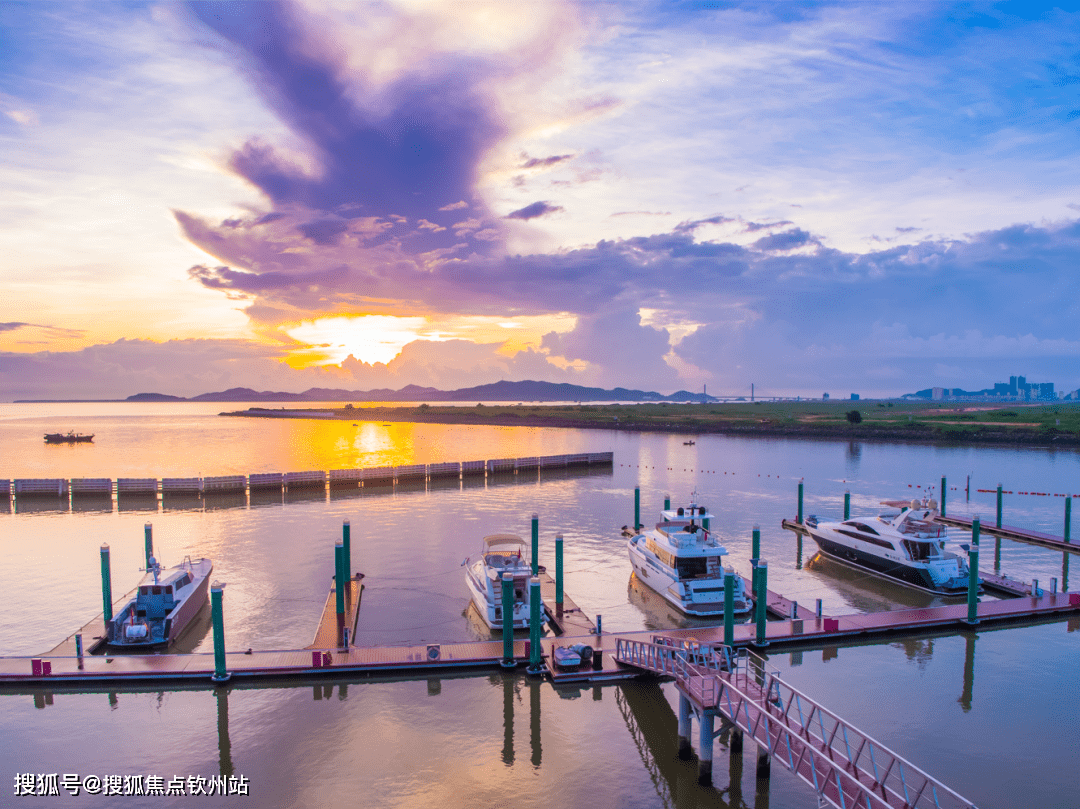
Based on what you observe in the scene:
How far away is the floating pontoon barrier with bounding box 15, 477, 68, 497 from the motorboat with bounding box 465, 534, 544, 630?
45.1 meters

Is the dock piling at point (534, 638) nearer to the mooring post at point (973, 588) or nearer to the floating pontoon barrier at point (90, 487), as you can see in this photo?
the mooring post at point (973, 588)

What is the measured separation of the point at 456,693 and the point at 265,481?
42.6m

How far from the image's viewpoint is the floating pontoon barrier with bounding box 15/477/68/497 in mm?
52500

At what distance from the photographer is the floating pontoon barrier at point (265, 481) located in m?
55.0

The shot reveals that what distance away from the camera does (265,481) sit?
2173 inches

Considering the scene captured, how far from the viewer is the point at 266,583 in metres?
28.3

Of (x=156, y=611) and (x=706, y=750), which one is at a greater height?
(x=156, y=611)

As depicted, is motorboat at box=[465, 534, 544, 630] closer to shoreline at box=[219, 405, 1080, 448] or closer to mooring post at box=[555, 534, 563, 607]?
mooring post at box=[555, 534, 563, 607]

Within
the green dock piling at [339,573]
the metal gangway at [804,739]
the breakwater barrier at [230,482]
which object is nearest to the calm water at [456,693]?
the metal gangway at [804,739]

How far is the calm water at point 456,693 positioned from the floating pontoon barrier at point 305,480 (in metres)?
8.54

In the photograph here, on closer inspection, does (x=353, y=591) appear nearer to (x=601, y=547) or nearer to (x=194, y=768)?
(x=194, y=768)

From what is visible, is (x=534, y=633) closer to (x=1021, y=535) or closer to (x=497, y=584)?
(x=497, y=584)

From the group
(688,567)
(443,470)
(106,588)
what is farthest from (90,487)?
(688,567)

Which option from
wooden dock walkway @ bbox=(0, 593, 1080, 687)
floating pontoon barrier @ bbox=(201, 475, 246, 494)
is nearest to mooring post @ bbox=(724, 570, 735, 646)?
wooden dock walkway @ bbox=(0, 593, 1080, 687)
